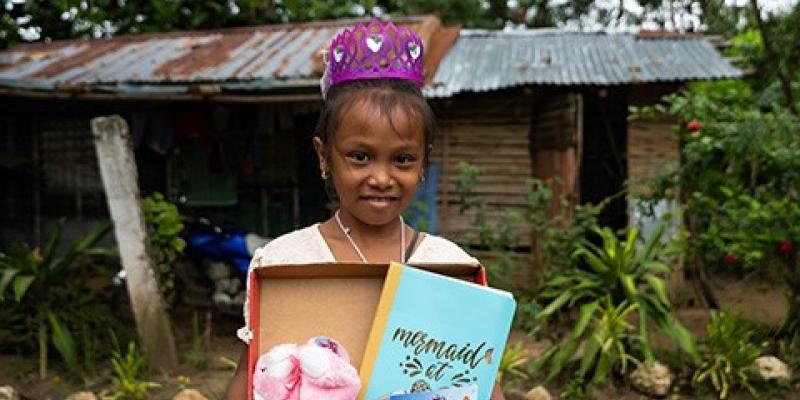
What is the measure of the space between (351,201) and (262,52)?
5.96m

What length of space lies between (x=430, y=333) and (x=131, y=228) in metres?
4.08

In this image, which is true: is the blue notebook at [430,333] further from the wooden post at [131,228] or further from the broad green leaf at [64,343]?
the broad green leaf at [64,343]

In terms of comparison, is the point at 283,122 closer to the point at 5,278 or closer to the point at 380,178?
the point at 5,278

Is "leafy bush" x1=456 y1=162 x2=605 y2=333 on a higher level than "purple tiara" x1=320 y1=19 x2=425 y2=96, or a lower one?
lower

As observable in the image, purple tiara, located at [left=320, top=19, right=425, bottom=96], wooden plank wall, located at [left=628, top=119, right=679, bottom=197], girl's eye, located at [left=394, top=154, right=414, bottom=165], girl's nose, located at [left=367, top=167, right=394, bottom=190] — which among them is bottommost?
wooden plank wall, located at [left=628, top=119, right=679, bottom=197]

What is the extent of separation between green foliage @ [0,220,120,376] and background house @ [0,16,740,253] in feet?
6.09

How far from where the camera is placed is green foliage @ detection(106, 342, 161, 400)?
4.46 meters

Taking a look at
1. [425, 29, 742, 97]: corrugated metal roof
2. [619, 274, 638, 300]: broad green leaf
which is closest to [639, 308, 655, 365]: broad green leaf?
[619, 274, 638, 300]: broad green leaf

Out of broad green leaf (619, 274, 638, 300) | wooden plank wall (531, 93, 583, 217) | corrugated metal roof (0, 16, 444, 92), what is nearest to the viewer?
broad green leaf (619, 274, 638, 300)

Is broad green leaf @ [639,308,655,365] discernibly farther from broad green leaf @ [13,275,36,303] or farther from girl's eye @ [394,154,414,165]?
broad green leaf @ [13,275,36,303]

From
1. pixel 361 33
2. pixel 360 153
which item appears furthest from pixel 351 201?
pixel 361 33

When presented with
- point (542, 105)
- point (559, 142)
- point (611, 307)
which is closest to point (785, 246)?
point (611, 307)

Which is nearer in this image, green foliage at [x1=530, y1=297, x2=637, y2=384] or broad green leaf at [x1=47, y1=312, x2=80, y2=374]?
green foliage at [x1=530, y1=297, x2=637, y2=384]

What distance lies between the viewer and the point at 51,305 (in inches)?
207
